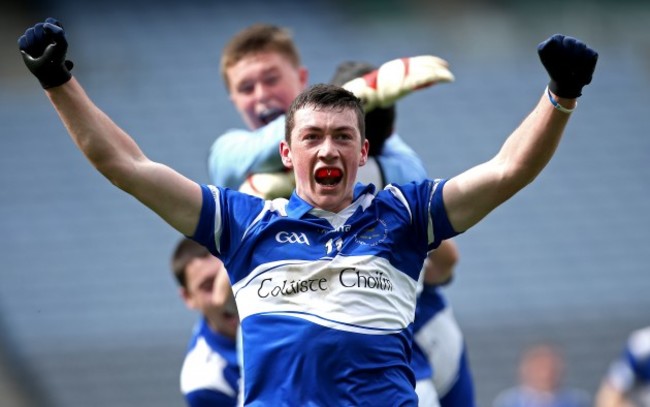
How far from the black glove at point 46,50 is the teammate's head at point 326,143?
0.77 metres

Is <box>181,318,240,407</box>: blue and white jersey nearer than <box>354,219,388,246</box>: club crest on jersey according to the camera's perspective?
No

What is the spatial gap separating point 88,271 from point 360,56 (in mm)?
4740

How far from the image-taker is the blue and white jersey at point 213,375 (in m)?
5.90

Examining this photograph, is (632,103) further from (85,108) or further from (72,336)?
(85,108)

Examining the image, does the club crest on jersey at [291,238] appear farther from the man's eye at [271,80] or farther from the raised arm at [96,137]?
the man's eye at [271,80]

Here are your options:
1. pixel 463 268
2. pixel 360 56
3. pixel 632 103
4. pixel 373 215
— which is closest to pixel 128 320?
Answer: pixel 463 268

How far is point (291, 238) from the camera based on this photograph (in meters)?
3.77

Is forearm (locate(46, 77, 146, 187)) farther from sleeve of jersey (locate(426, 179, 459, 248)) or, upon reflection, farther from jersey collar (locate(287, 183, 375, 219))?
sleeve of jersey (locate(426, 179, 459, 248))

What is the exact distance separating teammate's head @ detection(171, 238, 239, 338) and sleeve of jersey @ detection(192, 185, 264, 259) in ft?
6.54

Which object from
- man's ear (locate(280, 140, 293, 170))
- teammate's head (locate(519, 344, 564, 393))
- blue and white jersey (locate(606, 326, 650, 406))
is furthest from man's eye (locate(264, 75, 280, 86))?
teammate's head (locate(519, 344, 564, 393))

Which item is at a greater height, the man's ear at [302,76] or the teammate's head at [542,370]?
the man's ear at [302,76]

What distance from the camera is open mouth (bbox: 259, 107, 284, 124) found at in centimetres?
520

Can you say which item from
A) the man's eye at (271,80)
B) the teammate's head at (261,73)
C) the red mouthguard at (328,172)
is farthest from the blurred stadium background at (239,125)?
the red mouthguard at (328,172)

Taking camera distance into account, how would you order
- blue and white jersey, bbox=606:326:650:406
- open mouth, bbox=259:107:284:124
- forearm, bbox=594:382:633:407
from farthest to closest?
1. forearm, bbox=594:382:633:407
2. blue and white jersey, bbox=606:326:650:406
3. open mouth, bbox=259:107:284:124
